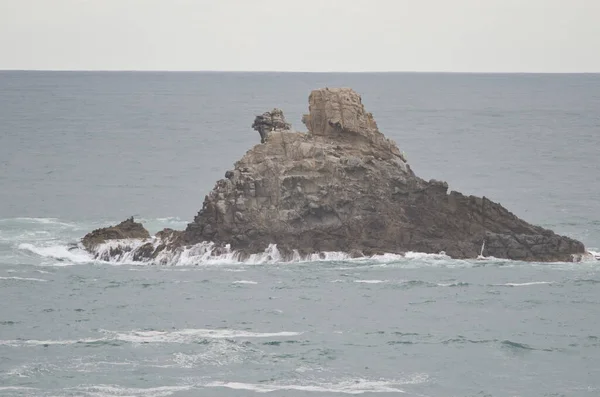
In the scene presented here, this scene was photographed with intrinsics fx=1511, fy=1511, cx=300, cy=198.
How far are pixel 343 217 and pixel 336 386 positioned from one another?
72.2 feet

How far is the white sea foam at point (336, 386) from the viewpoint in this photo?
5191 centimetres

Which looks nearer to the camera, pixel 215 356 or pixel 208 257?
pixel 215 356

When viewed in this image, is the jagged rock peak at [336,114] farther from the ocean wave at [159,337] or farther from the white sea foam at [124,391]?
the white sea foam at [124,391]

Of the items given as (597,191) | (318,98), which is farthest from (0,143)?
(318,98)

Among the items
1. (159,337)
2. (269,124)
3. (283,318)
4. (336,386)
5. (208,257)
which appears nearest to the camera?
(336,386)

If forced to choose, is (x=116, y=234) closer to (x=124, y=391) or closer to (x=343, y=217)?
(x=343, y=217)

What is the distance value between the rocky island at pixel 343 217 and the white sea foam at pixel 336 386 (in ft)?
68.7

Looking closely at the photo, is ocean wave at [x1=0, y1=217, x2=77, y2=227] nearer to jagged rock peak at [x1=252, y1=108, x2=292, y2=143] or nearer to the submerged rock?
the submerged rock

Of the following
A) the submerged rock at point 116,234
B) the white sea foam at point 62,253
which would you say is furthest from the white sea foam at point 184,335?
the submerged rock at point 116,234

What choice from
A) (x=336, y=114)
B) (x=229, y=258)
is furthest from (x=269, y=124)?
(x=229, y=258)

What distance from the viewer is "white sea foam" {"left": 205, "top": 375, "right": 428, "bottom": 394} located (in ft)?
170

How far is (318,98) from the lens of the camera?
76.8 m

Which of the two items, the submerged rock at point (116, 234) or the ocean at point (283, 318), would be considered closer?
the ocean at point (283, 318)

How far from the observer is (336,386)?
52406mm
